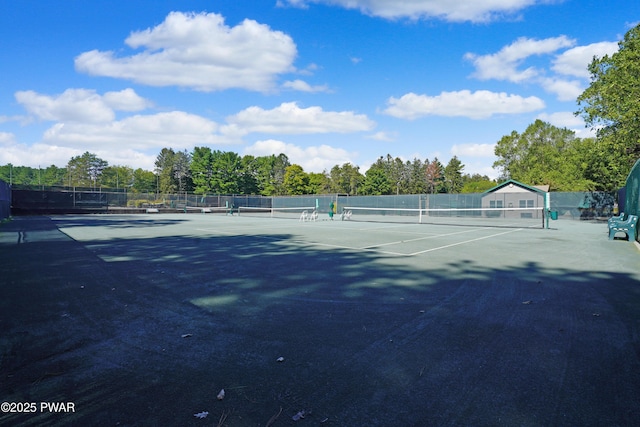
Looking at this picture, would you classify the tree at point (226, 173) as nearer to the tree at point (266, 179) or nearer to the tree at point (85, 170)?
the tree at point (266, 179)

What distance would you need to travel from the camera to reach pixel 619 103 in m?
22.7

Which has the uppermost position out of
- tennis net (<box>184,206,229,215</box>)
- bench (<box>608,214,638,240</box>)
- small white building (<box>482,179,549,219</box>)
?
small white building (<box>482,179,549,219</box>)

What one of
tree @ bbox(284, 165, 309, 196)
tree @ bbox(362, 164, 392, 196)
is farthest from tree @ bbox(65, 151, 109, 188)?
tree @ bbox(362, 164, 392, 196)

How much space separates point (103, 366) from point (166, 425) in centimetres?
137

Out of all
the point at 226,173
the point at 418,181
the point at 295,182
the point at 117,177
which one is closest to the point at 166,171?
the point at 117,177

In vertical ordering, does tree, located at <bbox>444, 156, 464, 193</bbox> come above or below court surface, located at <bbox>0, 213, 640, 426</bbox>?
above

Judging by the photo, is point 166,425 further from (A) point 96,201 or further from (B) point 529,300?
(A) point 96,201

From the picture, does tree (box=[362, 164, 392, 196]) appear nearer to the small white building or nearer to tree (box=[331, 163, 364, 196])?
tree (box=[331, 163, 364, 196])

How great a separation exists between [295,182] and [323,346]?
91624 mm

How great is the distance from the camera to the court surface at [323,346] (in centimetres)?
280

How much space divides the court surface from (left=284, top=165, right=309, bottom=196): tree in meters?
87.0

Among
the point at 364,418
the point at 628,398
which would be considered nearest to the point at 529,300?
the point at 628,398

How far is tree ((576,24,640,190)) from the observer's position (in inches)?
854

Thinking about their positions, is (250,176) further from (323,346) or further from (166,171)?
(323,346)
